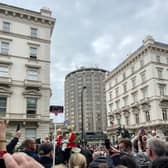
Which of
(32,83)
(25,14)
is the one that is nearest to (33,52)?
(32,83)

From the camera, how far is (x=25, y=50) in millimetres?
28844

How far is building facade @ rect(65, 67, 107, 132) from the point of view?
11938 cm

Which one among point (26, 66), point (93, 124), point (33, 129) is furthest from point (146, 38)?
point (93, 124)

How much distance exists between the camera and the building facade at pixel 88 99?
392ft

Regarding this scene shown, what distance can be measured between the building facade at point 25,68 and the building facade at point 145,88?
14719 millimetres

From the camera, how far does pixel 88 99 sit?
123 metres

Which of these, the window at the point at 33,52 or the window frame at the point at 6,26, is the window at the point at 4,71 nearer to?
the window at the point at 33,52

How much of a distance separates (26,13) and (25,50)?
456cm

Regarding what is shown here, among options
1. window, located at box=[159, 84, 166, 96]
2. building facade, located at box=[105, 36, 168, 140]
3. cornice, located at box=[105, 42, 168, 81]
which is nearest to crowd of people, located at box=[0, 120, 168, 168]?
building facade, located at box=[105, 36, 168, 140]

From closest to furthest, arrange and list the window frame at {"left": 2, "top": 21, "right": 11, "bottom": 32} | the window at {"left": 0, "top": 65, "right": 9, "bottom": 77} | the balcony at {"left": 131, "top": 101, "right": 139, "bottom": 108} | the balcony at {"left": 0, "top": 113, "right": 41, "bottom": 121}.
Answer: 1. the balcony at {"left": 0, "top": 113, "right": 41, "bottom": 121}
2. the window at {"left": 0, "top": 65, "right": 9, "bottom": 77}
3. the window frame at {"left": 2, "top": 21, "right": 11, "bottom": 32}
4. the balcony at {"left": 131, "top": 101, "right": 139, "bottom": 108}

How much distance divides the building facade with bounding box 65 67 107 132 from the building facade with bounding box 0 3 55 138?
86.2 m

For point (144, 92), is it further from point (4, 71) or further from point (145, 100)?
point (4, 71)

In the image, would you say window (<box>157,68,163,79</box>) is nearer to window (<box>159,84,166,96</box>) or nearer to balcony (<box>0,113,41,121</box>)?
window (<box>159,84,166,96</box>)

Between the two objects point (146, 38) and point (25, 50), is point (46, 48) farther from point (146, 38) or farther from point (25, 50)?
point (146, 38)
